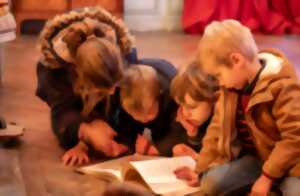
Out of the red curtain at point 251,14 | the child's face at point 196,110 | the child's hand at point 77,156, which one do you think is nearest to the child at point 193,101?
the child's face at point 196,110

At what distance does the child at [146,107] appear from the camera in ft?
5.34

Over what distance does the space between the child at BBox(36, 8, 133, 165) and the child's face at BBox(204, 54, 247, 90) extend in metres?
0.29

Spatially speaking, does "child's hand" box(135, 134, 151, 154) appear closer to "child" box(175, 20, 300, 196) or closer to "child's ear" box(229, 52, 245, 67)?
"child" box(175, 20, 300, 196)

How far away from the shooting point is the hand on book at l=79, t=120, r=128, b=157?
5.67 ft

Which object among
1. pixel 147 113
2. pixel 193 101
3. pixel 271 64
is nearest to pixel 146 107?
pixel 147 113

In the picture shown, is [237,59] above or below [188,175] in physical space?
above

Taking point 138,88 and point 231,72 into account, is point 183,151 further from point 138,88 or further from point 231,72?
point 231,72

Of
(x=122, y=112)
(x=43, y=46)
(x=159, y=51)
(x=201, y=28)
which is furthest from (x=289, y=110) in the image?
(x=201, y=28)

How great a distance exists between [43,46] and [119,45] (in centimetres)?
22

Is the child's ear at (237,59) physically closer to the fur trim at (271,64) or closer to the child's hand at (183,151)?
the fur trim at (271,64)

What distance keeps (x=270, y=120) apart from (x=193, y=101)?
9.2 inches

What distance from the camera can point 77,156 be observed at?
1.73 metres

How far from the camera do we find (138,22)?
376cm

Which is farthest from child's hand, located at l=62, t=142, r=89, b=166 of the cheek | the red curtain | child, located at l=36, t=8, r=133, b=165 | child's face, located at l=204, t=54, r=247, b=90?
the red curtain
